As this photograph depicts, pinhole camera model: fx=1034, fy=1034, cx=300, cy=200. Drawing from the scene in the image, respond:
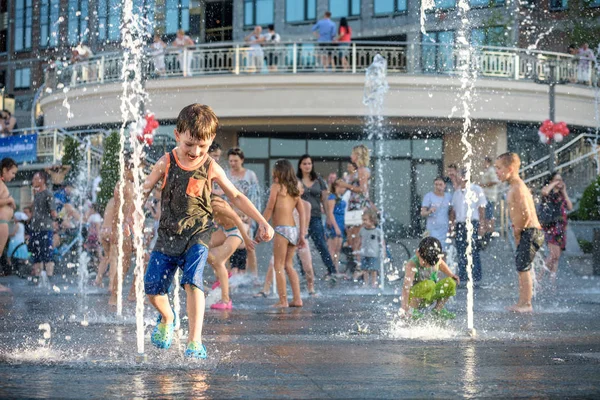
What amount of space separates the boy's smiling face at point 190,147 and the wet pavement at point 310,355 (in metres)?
1.22

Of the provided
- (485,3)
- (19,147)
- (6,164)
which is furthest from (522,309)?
(485,3)

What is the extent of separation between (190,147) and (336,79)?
2342 centimetres

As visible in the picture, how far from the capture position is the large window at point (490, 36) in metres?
32.8

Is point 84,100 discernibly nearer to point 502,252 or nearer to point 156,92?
point 156,92

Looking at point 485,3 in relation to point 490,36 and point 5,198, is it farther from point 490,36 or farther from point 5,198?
point 5,198

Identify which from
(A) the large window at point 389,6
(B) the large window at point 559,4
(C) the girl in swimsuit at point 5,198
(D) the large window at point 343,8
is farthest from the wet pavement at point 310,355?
(D) the large window at point 343,8

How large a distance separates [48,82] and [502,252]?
1860 centimetres

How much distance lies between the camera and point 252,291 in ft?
45.7

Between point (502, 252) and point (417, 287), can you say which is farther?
point (502, 252)

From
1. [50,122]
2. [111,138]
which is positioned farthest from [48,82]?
[111,138]

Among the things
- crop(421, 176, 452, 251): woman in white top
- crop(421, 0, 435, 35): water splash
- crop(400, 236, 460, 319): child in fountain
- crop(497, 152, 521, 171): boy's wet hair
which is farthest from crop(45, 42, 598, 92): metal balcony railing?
crop(400, 236, 460, 319): child in fountain

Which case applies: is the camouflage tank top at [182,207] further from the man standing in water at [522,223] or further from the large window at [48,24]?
the large window at [48,24]

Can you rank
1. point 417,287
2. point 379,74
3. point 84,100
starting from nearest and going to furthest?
point 417,287
point 379,74
point 84,100

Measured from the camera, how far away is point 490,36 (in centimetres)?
3278
